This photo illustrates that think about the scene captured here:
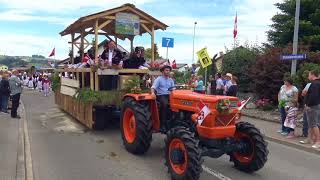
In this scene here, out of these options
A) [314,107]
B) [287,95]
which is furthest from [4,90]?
[314,107]

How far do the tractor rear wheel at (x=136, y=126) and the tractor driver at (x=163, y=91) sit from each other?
286 mm

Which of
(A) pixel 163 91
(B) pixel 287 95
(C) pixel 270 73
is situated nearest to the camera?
(A) pixel 163 91

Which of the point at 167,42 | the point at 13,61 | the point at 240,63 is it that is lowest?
the point at 240,63

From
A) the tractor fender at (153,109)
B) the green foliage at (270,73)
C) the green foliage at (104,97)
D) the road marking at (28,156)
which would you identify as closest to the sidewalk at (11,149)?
the road marking at (28,156)

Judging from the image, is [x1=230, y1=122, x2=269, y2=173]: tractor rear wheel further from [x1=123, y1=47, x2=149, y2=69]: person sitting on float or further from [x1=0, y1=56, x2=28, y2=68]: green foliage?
[x1=0, y1=56, x2=28, y2=68]: green foliage

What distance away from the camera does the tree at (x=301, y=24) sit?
21.6 m

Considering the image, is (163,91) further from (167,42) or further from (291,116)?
→ (167,42)

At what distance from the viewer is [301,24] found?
21.7 meters

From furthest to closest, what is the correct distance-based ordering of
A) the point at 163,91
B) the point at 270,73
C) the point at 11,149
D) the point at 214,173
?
1. the point at 270,73
2. the point at 11,149
3. the point at 163,91
4. the point at 214,173

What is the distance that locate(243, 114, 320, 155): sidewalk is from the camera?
1130cm

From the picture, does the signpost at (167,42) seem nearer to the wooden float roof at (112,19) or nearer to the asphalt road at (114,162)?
the wooden float roof at (112,19)

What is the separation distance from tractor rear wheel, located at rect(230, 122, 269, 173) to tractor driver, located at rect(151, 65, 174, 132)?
1.66 m

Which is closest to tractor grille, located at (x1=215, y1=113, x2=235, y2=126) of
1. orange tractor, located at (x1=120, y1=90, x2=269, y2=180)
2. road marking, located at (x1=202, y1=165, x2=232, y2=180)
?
orange tractor, located at (x1=120, y1=90, x2=269, y2=180)

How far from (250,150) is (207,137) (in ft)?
3.09
